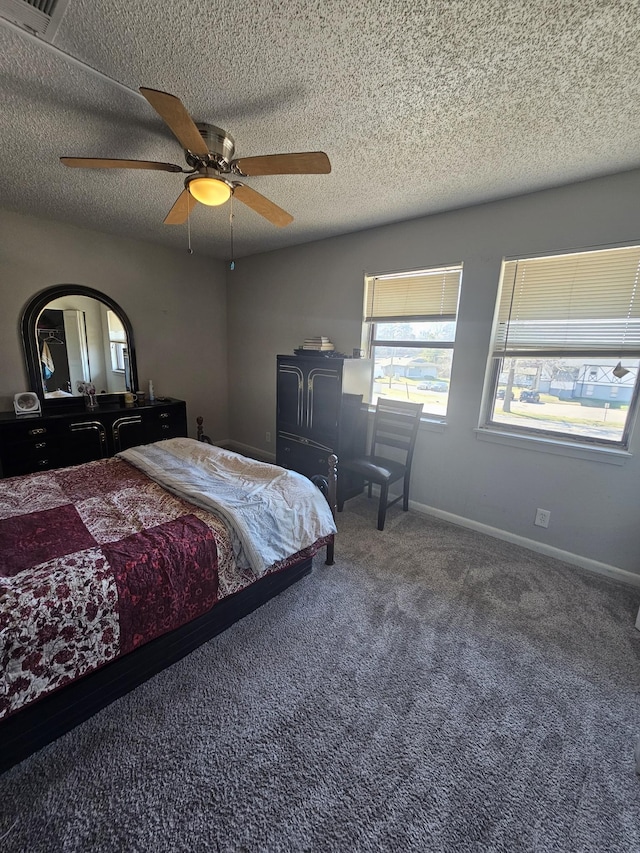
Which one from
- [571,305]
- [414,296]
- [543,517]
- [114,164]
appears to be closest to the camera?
[114,164]

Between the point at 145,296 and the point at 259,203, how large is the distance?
2.71m

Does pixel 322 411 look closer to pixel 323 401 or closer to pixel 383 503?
pixel 323 401

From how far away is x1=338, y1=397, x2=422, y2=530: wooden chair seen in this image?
9.83 ft

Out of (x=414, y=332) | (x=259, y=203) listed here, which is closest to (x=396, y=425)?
(x=414, y=332)

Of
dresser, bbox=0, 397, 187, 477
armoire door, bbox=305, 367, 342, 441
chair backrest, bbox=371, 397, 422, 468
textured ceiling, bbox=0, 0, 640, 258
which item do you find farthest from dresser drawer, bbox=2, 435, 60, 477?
chair backrest, bbox=371, 397, 422, 468

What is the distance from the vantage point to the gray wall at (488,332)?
231 centimetres

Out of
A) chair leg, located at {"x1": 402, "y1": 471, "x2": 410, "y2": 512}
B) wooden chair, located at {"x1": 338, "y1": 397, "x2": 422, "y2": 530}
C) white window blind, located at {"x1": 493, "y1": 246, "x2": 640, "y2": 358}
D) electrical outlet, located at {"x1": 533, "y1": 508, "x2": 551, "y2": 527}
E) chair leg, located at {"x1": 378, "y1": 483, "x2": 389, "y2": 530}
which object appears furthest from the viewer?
chair leg, located at {"x1": 402, "y1": 471, "x2": 410, "y2": 512}

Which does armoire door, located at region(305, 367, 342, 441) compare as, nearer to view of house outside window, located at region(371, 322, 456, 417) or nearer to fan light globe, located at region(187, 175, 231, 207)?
view of house outside window, located at region(371, 322, 456, 417)

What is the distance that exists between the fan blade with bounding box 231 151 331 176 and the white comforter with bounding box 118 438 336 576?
1635 millimetres

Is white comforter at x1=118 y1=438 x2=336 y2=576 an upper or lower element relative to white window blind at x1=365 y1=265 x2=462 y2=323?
lower

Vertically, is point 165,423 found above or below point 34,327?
below

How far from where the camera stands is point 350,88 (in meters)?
1.52

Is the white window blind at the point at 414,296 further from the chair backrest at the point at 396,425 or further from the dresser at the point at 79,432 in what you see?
the dresser at the point at 79,432

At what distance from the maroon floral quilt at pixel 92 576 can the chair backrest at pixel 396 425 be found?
1965 mm
